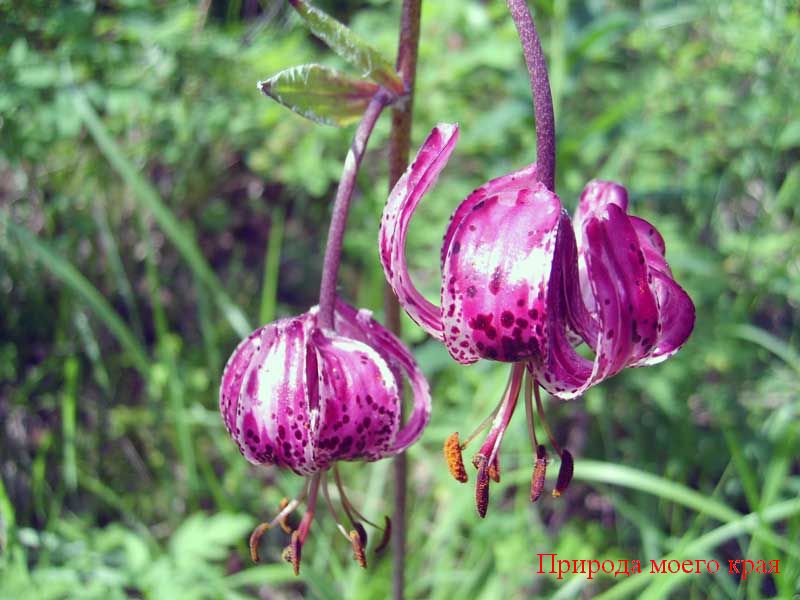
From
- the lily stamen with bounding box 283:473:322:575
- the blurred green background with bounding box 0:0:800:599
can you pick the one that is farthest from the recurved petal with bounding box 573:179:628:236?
the blurred green background with bounding box 0:0:800:599

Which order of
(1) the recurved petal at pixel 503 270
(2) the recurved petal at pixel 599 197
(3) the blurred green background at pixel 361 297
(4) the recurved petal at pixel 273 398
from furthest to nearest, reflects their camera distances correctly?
1. (3) the blurred green background at pixel 361 297
2. (2) the recurved petal at pixel 599 197
3. (4) the recurved petal at pixel 273 398
4. (1) the recurved petal at pixel 503 270

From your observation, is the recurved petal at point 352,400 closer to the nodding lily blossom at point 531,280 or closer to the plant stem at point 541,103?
the nodding lily blossom at point 531,280

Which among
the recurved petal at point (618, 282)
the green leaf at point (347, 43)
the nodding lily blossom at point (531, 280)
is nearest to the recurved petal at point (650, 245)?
the nodding lily blossom at point (531, 280)

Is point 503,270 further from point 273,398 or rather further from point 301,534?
point 301,534

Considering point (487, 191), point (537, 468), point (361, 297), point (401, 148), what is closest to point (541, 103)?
point (487, 191)

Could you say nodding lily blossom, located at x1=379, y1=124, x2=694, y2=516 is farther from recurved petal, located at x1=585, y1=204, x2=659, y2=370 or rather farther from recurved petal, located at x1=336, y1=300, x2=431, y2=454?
recurved petal, located at x1=336, y1=300, x2=431, y2=454

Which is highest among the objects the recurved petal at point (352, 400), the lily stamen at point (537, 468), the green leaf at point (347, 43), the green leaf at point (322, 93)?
the green leaf at point (347, 43)
